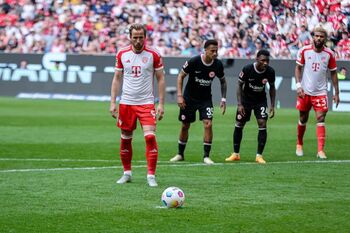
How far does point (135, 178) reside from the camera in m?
13.4

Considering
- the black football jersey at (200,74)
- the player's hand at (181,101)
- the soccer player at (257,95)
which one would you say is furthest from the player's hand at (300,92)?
the player's hand at (181,101)

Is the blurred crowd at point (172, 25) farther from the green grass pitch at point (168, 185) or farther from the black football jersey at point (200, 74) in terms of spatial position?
the black football jersey at point (200, 74)

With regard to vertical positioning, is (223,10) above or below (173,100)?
above

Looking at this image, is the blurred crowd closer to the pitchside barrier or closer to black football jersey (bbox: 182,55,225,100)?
the pitchside barrier

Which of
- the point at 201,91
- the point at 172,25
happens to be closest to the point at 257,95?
the point at 201,91

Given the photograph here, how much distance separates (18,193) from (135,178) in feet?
7.56

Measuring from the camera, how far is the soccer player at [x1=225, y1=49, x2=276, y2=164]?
1603 cm

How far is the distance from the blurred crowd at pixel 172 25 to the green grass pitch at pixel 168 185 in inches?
112

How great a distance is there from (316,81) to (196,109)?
2362mm

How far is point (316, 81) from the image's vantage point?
17.1 m

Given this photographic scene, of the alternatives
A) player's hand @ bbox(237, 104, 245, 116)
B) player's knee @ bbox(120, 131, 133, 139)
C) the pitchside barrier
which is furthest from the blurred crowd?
player's knee @ bbox(120, 131, 133, 139)

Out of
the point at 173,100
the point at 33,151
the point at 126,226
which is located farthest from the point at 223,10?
the point at 126,226

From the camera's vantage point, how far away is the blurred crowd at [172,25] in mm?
22172

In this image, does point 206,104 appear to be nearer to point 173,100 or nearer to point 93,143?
point 93,143
